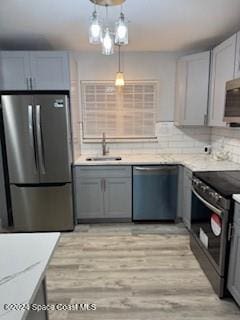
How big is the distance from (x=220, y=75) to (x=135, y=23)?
1199mm

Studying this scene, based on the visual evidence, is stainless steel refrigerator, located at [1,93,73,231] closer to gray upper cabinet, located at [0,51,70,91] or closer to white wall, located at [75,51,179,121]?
gray upper cabinet, located at [0,51,70,91]

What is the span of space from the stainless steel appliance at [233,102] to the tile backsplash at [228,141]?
613mm

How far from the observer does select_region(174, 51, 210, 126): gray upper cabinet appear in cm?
316

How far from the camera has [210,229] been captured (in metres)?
2.09

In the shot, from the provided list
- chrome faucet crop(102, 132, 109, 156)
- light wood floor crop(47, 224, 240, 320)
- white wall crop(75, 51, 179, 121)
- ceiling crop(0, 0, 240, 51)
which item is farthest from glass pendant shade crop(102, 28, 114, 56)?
light wood floor crop(47, 224, 240, 320)

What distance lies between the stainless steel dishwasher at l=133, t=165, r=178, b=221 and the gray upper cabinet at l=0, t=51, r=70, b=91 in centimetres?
154

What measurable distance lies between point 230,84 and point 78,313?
2532 millimetres

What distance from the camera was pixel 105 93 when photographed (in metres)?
3.59

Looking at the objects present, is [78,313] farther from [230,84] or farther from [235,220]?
[230,84]

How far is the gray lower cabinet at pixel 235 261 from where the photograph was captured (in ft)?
5.68

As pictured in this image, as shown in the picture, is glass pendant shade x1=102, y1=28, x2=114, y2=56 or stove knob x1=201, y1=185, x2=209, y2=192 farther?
stove knob x1=201, y1=185, x2=209, y2=192

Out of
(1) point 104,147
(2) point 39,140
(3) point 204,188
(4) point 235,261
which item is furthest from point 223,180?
(2) point 39,140

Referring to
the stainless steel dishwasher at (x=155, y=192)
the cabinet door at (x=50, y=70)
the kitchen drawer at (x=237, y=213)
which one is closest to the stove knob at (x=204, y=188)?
the kitchen drawer at (x=237, y=213)

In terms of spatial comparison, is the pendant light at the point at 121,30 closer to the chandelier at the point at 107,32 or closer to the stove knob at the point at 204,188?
the chandelier at the point at 107,32
